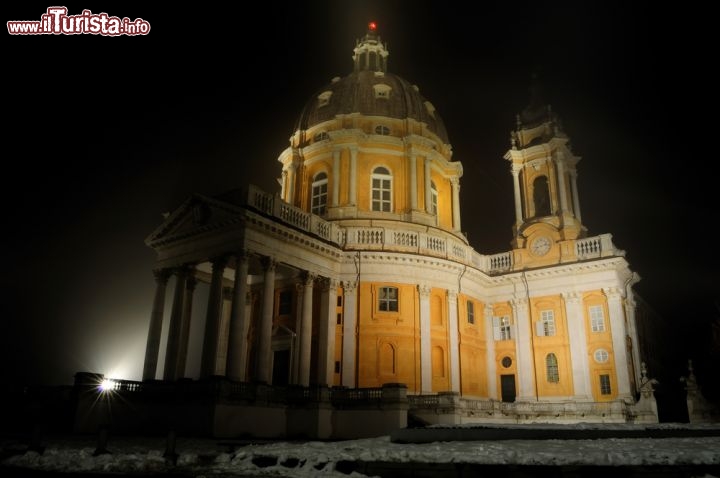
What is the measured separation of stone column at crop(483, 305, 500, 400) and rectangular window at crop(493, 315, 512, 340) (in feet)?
0.81

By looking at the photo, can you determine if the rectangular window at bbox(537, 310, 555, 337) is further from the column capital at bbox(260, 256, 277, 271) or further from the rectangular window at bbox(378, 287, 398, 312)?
the column capital at bbox(260, 256, 277, 271)

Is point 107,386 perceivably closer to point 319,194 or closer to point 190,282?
point 190,282

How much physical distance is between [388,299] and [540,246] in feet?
35.4

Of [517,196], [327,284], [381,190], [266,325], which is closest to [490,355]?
[517,196]

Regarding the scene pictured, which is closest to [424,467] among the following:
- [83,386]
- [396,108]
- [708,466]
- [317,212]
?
[708,466]

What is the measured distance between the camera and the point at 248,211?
79.3 ft

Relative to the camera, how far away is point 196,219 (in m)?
26.0

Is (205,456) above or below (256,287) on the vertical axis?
below

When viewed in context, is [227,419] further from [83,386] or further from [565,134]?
[565,134]

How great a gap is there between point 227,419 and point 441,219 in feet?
71.7

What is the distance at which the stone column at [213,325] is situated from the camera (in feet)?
75.3

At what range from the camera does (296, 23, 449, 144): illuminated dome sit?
3850 cm

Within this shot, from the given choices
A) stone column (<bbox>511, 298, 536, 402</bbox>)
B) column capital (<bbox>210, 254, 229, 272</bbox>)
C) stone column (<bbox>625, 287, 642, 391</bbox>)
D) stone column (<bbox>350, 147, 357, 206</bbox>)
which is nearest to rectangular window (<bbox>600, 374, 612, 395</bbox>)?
stone column (<bbox>625, 287, 642, 391</bbox>)

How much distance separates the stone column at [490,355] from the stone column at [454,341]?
3513 mm
